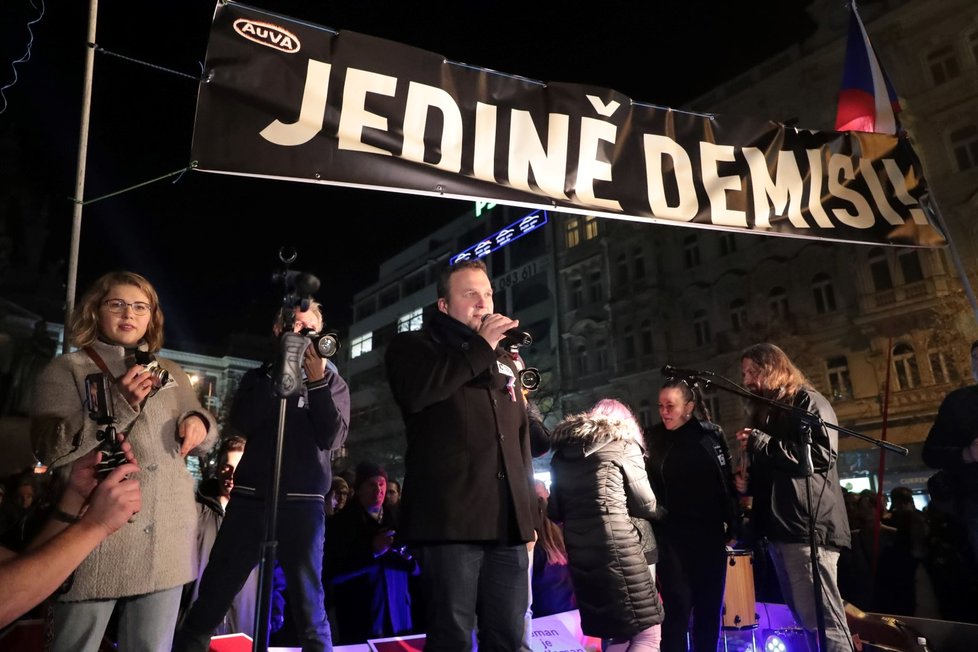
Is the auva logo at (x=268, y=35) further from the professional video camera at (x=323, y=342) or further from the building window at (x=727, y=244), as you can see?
the building window at (x=727, y=244)

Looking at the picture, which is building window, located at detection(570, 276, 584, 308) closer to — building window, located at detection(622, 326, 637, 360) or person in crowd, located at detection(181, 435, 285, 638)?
building window, located at detection(622, 326, 637, 360)

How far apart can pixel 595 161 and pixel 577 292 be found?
3389 cm

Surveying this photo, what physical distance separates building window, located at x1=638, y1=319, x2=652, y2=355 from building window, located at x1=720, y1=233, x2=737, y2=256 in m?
5.17

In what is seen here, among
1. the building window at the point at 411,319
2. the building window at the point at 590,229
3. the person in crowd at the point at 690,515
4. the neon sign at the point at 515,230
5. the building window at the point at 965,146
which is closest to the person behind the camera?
the person in crowd at the point at 690,515

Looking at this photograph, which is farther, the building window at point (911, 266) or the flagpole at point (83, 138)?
the building window at point (911, 266)

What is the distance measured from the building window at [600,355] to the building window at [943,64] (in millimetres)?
18406

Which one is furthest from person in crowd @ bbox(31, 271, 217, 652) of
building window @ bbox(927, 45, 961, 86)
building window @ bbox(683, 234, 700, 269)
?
building window @ bbox(683, 234, 700, 269)

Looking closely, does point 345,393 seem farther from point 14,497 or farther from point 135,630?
point 14,497

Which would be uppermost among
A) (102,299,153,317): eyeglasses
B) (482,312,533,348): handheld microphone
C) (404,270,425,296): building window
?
(404,270,425,296): building window

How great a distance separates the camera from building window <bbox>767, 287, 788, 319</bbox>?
89.6 feet

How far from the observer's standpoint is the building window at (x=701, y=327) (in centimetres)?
3041

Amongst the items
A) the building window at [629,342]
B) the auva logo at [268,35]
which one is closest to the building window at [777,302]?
the building window at [629,342]

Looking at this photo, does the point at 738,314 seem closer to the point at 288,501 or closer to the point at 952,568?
the point at 952,568

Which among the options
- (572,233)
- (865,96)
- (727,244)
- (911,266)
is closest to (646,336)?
(727,244)
